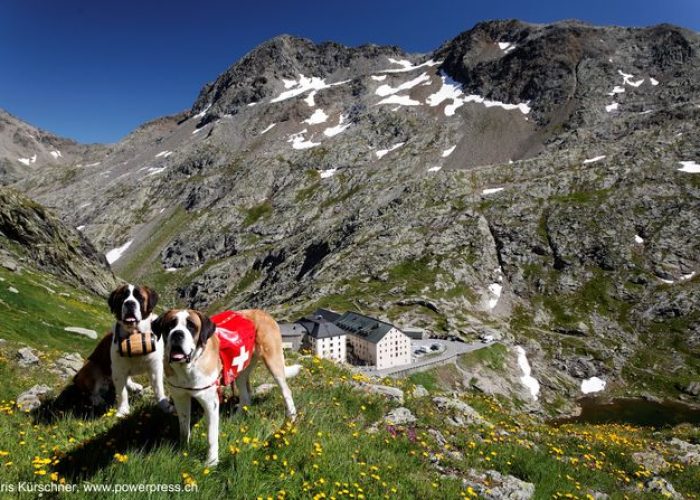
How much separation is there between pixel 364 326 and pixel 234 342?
85233 millimetres

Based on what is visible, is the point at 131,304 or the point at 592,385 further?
the point at 592,385

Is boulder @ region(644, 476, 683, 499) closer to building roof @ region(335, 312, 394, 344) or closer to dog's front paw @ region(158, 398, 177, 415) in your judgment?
dog's front paw @ region(158, 398, 177, 415)

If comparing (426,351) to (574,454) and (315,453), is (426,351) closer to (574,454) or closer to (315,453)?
(574,454)

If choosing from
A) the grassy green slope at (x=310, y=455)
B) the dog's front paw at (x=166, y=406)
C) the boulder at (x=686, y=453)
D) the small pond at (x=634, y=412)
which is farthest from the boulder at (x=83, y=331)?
the small pond at (x=634, y=412)

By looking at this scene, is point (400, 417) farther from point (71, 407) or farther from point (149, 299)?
point (71, 407)

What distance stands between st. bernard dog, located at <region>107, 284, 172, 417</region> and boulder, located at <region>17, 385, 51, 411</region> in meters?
2.28

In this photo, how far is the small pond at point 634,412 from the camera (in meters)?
79.6

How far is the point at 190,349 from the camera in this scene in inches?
247

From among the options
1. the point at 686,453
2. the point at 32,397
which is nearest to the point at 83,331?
the point at 32,397

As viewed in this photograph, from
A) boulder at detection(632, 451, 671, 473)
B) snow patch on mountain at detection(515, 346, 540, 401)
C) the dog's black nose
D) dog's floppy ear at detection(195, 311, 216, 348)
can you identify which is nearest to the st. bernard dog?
dog's floppy ear at detection(195, 311, 216, 348)

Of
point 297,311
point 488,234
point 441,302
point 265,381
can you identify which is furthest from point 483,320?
point 265,381

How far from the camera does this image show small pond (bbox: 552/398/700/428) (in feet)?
261

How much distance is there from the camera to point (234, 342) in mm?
8000

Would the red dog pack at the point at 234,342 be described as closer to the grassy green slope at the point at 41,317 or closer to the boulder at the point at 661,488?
the boulder at the point at 661,488
